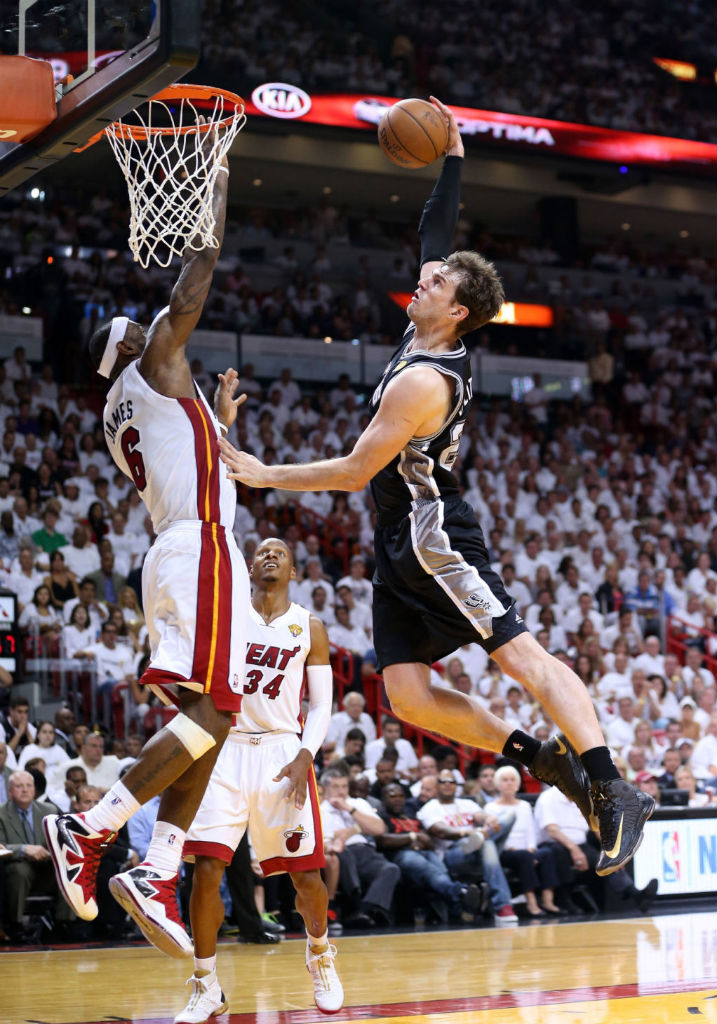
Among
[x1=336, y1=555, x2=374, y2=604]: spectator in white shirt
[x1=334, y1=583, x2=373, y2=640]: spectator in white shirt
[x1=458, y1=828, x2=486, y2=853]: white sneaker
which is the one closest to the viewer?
[x1=458, y1=828, x2=486, y2=853]: white sneaker

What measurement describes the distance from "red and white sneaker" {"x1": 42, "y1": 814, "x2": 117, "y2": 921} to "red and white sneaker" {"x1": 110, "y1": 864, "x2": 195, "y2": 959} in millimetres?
118

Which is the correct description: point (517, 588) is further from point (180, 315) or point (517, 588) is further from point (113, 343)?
point (180, 315)

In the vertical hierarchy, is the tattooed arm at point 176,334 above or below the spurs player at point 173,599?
above

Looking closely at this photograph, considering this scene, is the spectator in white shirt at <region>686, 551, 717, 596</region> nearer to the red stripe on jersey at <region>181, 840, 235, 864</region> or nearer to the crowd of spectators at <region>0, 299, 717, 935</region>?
the crowd of spectators at <region>0, 299, 717, 935</region>

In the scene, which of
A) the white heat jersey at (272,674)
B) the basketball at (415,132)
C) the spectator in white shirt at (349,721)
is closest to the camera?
the basketball at (415,132)

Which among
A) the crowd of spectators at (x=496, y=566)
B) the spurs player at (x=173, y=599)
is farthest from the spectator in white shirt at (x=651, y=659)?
the spurs player at (x=173, y=599)

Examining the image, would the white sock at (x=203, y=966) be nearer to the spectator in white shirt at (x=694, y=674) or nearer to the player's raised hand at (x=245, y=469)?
the player's raised hand at (x=245, y=469)

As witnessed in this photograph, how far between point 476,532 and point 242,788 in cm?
235

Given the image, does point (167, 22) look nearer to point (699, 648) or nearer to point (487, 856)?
point (487, 856)

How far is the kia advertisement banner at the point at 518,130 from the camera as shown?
1873 centimetres

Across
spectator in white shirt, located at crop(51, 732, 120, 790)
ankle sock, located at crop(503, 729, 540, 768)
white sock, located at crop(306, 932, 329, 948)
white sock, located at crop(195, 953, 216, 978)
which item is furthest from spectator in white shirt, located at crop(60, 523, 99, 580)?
ankle sock, located at crop(503, 729, 540, 768)

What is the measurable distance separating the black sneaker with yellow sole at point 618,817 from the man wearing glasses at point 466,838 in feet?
20.4

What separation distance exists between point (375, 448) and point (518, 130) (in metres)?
16.9

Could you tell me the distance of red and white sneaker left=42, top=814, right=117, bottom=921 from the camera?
4.82 metres
